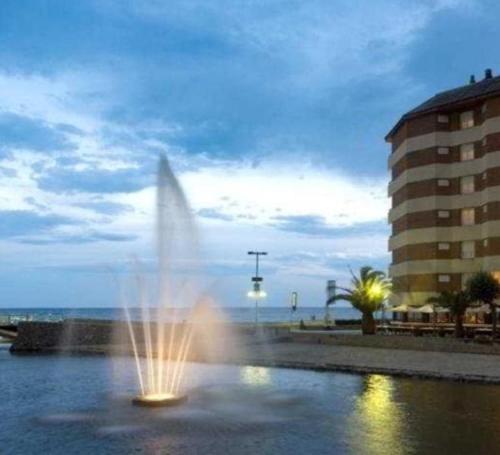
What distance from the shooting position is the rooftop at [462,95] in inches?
2311

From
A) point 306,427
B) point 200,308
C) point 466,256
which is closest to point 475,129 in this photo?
point 466,256

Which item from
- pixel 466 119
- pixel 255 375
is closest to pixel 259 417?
pixel 255 375

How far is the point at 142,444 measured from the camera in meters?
18.4

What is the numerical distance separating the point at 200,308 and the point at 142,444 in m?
16.1

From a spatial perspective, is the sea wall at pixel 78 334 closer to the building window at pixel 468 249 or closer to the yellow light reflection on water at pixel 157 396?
the building window at pixel 468 249

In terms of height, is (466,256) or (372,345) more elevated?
(466,256)

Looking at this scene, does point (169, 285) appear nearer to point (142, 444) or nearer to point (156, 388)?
point (156, 388)

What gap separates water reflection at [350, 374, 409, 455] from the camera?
18.0 metres

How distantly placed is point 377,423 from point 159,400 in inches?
307

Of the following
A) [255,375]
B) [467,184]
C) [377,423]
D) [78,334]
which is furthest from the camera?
[467,184]

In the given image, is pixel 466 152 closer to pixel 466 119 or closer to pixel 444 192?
pixel 466 119

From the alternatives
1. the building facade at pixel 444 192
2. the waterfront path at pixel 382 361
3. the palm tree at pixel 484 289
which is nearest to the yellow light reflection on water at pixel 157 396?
the waterfront path at pixel 382 361

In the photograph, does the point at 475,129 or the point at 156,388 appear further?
the point at 475,129

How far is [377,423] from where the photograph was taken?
842 inches
